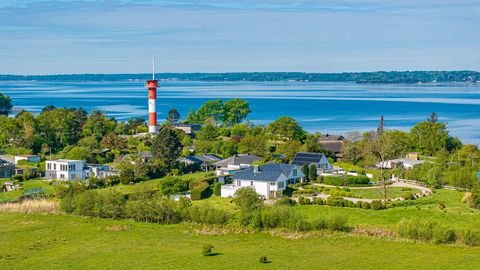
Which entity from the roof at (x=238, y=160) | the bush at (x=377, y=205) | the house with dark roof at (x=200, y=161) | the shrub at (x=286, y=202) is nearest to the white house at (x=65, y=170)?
the house with dark roof at (x=200, y=161)

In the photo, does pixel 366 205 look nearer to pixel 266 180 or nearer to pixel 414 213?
pixel 414 213

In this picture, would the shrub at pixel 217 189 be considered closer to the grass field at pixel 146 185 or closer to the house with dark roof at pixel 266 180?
the house with dark roof at pixel 266 180

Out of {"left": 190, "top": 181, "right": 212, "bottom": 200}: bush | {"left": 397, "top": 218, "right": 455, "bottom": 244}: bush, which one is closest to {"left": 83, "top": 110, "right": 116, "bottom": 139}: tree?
{"left": 190, "top": 181, "right": 212, "bottom": 200}: bush

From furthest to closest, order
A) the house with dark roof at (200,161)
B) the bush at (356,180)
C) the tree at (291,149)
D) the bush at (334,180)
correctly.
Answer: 1. the tree at (291,149)
2. the house with dark roof at (200,161)
3. the bush at (334,180)
4. the bush at (356,180)

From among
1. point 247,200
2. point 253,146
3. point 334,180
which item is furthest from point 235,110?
point 247,200

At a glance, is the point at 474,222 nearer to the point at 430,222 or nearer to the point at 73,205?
the point at 430,222

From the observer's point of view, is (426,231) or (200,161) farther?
(200,161)
